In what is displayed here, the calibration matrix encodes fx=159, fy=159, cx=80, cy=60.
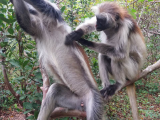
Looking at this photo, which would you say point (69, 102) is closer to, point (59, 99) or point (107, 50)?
point (59, 99)

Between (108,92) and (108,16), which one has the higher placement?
(108,16)

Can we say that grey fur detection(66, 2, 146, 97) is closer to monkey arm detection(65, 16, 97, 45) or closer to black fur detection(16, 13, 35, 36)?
monkey arm detection(65, 16, 97, 45)

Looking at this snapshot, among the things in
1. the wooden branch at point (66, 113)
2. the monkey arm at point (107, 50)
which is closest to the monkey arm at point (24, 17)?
the monkey arm at point (107, 50)

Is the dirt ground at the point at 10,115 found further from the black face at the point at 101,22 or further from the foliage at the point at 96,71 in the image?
the black face at the point at 101,22

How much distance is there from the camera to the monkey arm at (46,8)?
109 inches

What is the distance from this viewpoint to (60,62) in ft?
10.1

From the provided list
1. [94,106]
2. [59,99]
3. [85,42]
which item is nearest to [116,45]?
[85,42]

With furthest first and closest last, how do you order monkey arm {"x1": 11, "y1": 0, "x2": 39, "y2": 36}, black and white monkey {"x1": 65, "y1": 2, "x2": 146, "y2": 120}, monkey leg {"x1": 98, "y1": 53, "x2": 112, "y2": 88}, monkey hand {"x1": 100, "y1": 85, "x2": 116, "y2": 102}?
monkey leg {"x1": 98, "y1": 53, "x2": 112, "y2": 88} → monkey hand {"x1": 100, "y1": 85, "x2": 116, "y2": 102} → black and white monkey {"x1": 65, "y1": 2, "x2": 146, "y2": 120} → monkey arm {"x1": 11, "y1": 0, "x2": 39, "y2": 36}

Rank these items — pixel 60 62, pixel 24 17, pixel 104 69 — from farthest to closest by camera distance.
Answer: pixel 104 69, pixel 60 62, pixel 24 17

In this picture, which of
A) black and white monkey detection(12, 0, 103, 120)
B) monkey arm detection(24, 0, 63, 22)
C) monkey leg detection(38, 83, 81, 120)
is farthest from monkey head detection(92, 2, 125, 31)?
A: monkey leg detection(38, 83, 81, 120)

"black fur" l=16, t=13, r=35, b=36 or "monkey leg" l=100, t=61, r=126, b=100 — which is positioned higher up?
"black fur" l=16, t=13, r=35, b=36

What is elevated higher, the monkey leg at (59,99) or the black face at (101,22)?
the black face at (101,22)

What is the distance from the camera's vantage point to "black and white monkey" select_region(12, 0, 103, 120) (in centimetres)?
300

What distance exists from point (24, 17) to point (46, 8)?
0.43 metres
